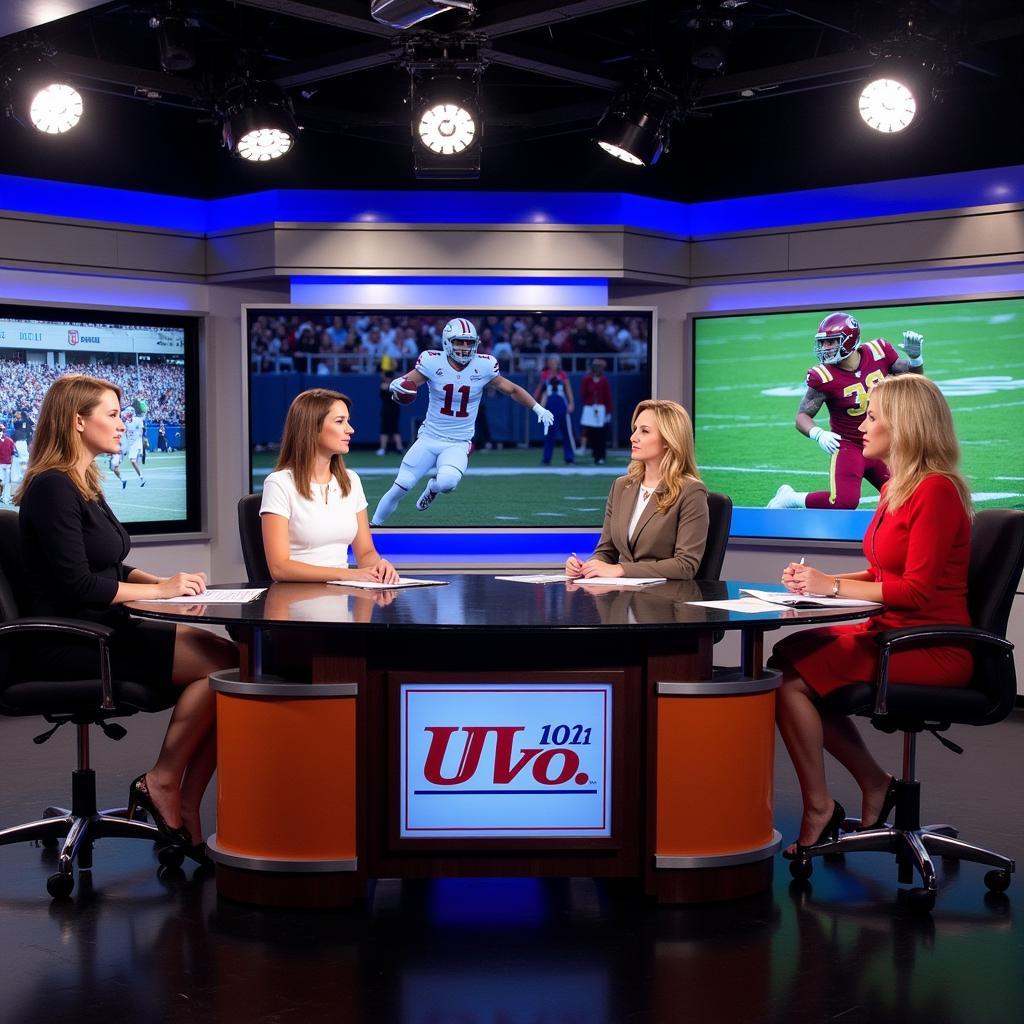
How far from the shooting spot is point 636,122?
5762 millimetres

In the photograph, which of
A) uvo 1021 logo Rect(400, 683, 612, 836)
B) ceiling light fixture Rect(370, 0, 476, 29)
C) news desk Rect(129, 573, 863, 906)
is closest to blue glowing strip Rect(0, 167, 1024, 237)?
ceiling light fixture Rect(370, 0, 476, 29)

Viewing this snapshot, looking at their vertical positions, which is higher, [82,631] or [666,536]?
[666,536]

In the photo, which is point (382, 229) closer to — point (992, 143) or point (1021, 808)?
point (992, 143)

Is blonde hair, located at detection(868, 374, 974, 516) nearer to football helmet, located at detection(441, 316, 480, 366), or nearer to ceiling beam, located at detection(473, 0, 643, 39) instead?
ceiling beam, located at detection(473, 0, 643, 39)

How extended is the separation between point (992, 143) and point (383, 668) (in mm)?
4378

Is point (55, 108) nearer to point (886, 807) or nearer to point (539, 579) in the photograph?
point (539, 579)

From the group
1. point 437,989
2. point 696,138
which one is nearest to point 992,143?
point 696,138

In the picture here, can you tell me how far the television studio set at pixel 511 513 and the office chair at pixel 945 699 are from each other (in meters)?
0.02

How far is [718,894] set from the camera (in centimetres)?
355

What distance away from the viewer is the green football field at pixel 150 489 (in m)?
6.75

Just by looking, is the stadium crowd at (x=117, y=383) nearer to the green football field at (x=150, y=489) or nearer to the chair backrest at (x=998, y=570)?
the green football field at (x=150, y=489)

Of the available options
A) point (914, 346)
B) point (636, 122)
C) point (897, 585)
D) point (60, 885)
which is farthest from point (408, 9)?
point (914, 346)

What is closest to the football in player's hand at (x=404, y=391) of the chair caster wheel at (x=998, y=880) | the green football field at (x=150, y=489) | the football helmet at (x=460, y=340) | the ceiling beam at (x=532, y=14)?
the football helmet at (x=460, y=340)

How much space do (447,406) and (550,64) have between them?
70.8 inches
